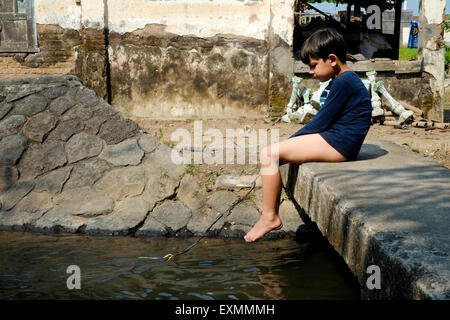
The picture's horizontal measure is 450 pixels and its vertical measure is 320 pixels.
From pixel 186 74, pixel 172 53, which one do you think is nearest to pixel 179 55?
pixel 172 53

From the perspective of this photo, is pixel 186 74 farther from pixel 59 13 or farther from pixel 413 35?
pixel 413 35

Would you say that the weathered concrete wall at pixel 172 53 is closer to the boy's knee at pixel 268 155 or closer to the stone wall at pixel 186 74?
the stone wall at pixel 186 74

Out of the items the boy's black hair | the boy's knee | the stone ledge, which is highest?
the boy's black hair

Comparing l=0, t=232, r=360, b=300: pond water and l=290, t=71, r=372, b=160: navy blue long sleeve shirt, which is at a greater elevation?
l=290, t=71, r=372, b=160: navy blue long sleeve shirt

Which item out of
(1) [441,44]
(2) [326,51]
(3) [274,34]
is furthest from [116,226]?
(1) [441,44]

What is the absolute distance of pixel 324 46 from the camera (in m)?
3.48

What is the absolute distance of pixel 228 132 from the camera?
7184mm

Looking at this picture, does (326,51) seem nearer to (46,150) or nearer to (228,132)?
(46,150)

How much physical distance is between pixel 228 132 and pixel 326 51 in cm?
374

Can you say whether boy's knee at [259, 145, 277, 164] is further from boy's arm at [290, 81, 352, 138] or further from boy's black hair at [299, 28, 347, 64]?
boy's black hair at [299, 28, 347, 64]

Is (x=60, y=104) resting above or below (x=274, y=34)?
below

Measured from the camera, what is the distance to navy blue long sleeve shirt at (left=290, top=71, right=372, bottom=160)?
3461mm

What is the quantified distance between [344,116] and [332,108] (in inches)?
3.7

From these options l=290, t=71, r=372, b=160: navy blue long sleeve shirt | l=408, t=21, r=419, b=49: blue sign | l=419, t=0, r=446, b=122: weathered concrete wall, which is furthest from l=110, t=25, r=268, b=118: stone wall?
l=408, t=21, r=419, b=49: blue sign
